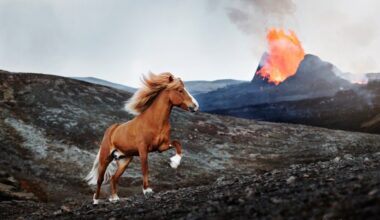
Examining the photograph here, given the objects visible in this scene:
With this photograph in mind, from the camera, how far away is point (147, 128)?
55.7ft

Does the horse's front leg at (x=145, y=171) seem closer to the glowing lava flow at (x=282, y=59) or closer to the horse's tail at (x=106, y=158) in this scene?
the horse's tail at (x=106, y=158)

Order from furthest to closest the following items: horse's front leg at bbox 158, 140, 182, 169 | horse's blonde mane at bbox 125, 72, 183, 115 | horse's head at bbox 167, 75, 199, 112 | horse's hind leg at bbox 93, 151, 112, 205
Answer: horse's hind leg at bbox 93, 151, 112, 205
horse's blonde mane at bbox 125, 72, 183, 115
horse's head at bbox 167, 75, 199, 112
horse's front leg at bbox 158, 140, 182, 169

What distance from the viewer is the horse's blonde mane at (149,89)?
1772 cm

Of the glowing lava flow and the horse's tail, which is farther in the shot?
the glowing lava flow

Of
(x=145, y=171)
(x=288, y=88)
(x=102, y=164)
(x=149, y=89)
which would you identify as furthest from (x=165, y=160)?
(x=288, y=88)

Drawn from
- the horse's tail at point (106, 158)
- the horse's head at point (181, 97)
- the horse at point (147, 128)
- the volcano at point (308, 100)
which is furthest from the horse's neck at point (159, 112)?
the volcano at point (308, 100)

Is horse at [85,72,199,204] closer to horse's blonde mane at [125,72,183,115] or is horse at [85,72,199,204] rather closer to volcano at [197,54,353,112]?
horse's blonde mane at [125,72,183,115]

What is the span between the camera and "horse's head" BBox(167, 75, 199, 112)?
56.0ft

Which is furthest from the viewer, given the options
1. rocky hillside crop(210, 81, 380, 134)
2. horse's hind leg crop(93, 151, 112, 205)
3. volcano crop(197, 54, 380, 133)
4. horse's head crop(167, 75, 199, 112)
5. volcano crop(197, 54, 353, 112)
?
volcano crop(197, 54, 353, 112)

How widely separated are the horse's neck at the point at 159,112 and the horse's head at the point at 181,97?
0.25m

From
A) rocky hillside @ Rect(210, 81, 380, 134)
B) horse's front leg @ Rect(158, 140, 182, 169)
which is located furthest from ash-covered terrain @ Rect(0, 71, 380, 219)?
rocky hillside @ Rect(210, 81, 380, 134)

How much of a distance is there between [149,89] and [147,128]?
150 cm

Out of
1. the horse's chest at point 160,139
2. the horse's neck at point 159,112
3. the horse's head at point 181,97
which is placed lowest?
the horse's chest at point 160,139

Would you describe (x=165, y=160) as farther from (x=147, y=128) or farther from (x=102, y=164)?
(x=147, y=128)
